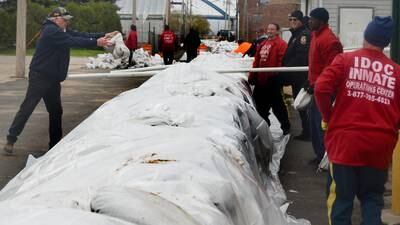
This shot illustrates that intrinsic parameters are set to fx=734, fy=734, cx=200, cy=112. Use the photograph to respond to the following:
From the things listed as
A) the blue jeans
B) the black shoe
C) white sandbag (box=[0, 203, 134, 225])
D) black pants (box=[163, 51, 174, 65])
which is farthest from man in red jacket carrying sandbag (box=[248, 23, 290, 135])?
black pants (box=[163, 51, 174, 65])

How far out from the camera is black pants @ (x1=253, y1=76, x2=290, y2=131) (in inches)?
380

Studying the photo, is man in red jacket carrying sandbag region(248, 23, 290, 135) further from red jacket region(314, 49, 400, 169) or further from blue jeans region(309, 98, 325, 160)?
red jacket region(314, 49, 400, 169)

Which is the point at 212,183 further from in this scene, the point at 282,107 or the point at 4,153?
the point at 282,107

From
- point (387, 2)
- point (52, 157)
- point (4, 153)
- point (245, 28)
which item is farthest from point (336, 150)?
point (245, 28)

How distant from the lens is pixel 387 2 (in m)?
20.9

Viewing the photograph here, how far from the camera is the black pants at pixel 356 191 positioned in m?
4.74

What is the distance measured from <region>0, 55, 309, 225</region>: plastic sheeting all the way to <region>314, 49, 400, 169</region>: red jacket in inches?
25.6

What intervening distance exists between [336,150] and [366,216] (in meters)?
0.49

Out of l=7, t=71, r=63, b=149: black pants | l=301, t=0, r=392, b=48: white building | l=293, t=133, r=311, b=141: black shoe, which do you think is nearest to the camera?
l=7, t=71, r=63, b=149: black pants

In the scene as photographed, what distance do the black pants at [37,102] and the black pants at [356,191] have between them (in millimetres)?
4621

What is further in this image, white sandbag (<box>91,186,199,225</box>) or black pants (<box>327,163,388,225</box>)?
black pants (<box>327,163,388,225</box>)

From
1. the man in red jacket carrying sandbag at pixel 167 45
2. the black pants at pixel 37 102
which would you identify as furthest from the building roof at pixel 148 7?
the black pants at pixel 37 102

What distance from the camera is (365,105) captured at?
4.69 m

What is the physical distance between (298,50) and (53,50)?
3.04 meters
